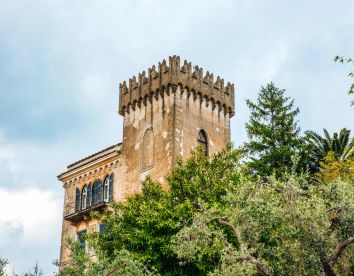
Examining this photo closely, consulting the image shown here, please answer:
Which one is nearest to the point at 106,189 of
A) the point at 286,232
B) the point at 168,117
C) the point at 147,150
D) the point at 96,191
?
the point at 96,191

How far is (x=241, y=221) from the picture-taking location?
1493 centimetres

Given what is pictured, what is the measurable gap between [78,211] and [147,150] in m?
5.66

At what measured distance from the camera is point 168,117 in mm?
30578

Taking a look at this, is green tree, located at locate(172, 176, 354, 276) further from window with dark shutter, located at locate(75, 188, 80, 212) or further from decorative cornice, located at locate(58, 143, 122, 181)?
window with dark shutter, located at locate(75, 188, 80, 212)

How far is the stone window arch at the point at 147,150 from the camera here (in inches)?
1212

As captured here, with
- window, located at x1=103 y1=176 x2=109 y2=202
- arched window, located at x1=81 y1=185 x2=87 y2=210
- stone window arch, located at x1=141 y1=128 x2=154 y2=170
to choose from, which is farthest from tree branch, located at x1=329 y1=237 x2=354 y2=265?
arched window, located at x1=81 y1=185 x2=87 y2=210

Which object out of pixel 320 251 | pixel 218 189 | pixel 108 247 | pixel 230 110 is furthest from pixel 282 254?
pixel 230 110

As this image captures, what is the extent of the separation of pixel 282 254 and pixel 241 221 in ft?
4.31

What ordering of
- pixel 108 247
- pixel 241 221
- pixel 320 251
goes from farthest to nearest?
pixel 108 247 < pixel 241 221 < pixel 320 251

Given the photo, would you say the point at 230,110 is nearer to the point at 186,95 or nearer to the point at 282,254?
the point at 186,95

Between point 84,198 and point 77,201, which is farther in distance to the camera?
point 77,201

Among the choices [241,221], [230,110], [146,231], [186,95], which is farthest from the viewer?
[230,110]

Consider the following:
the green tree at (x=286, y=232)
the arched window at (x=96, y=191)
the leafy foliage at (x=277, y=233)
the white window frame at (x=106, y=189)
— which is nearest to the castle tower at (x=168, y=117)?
the white window frame at (x=106, y=189)

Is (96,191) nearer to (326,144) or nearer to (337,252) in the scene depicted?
(326,144)
